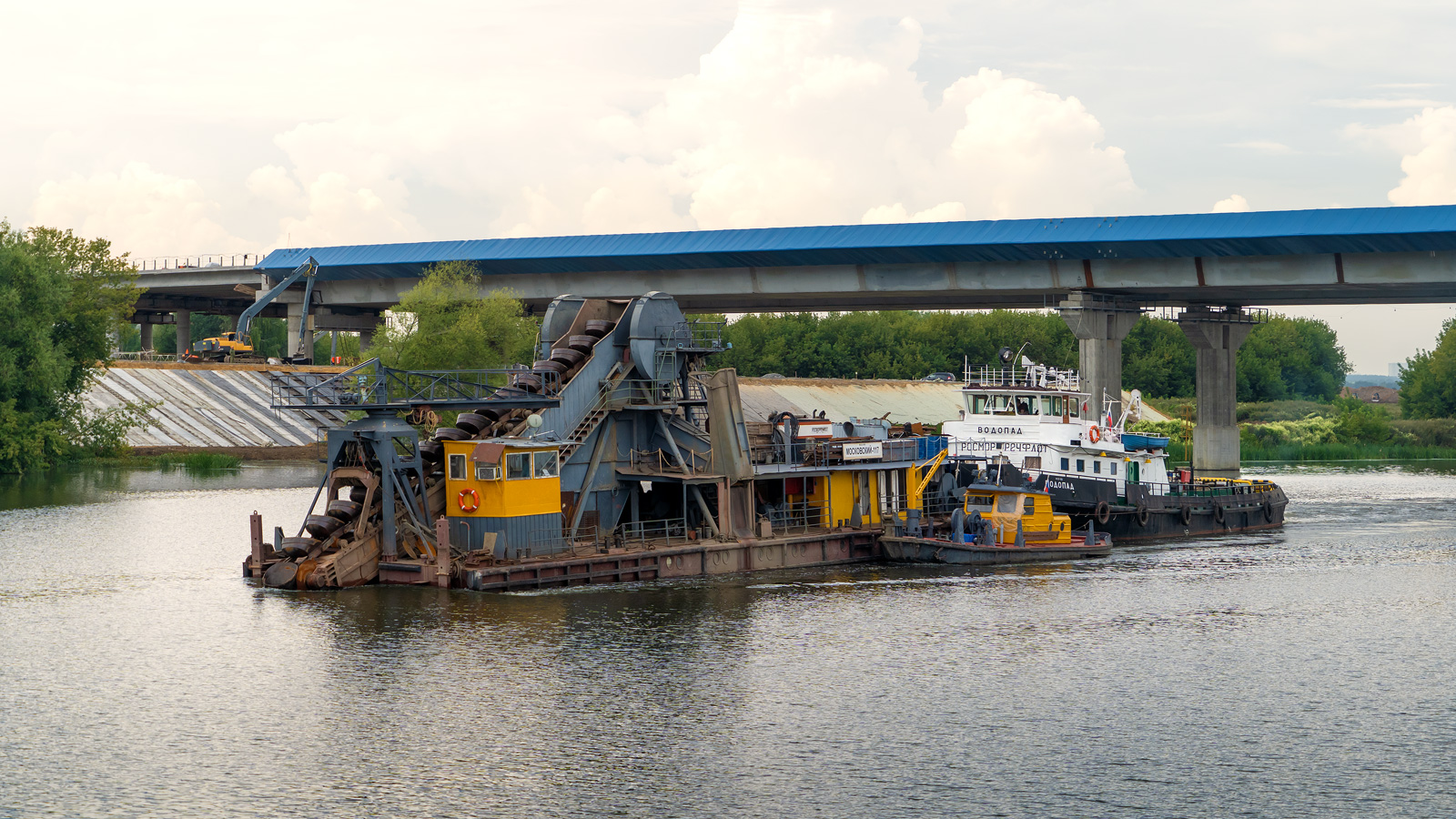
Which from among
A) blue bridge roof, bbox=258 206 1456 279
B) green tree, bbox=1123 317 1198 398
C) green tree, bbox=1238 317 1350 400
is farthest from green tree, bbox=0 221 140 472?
green tree, bbox=1238 317 1350 400

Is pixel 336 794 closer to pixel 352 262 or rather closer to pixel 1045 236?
pixel 1045 236

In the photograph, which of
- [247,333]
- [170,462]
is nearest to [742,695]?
[170,462]

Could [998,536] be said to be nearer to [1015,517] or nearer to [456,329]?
[1015,517]

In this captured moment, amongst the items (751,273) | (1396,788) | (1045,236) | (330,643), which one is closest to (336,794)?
(330,643)

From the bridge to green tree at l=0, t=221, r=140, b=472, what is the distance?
65.0 feet

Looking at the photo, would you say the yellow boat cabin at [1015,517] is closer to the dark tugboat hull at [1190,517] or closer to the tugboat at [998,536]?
the tugboat at [998,536]

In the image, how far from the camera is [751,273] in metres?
89.1

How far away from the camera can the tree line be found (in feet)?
544

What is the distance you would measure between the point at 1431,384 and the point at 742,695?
441ft

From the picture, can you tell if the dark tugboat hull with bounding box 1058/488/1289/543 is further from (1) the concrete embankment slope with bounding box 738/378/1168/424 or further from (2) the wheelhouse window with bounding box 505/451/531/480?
(1) the concrete embankment slope with bounding box 738/378/1168/424

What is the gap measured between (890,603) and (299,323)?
8351 cm

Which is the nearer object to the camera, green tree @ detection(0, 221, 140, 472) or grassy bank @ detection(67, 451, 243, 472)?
green tree @ detection(0, 221, 140, 472)

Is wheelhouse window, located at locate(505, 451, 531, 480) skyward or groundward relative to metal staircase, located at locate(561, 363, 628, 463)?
groundward

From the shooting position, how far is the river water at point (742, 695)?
23.9m
